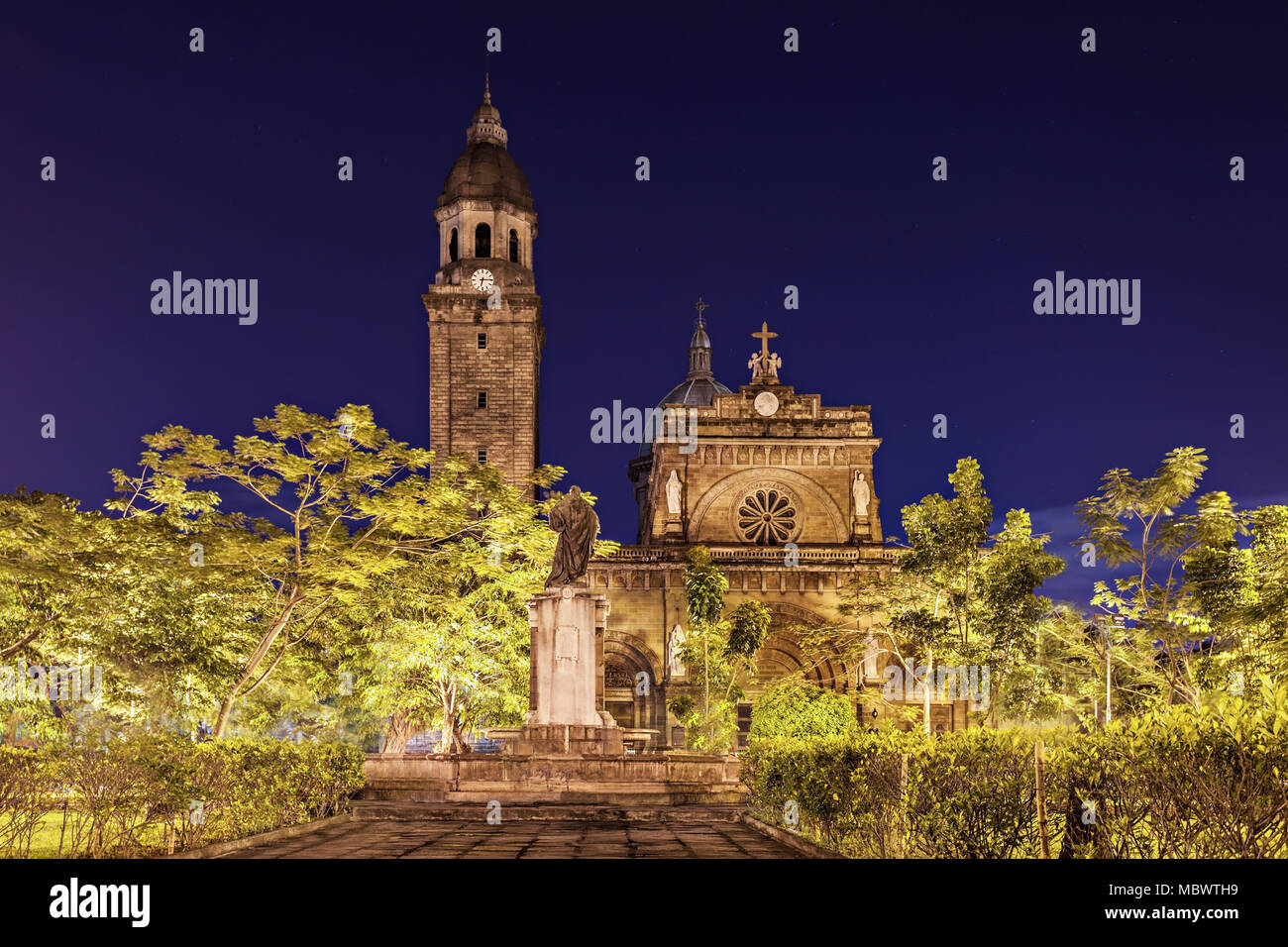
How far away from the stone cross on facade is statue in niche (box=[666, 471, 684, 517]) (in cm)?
622

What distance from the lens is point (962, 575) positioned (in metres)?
28.5

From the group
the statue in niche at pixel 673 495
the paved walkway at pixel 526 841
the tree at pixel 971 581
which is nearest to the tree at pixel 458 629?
the paved walkway at pixel 526 841

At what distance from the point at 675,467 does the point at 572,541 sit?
25.2 metres

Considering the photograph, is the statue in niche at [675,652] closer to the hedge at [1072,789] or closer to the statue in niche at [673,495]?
the statue in niche at [673,495]

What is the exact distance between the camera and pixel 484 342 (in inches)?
1885

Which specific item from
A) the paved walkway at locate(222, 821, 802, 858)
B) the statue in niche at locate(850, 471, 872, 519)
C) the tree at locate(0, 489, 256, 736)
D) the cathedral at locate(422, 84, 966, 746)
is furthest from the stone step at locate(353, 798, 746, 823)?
the statue in niche at locate(850, 471, 872, 519)

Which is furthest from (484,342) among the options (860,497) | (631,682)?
(860,497)

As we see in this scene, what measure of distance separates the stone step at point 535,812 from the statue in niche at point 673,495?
27.5m

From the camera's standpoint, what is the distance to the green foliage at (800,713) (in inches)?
1219

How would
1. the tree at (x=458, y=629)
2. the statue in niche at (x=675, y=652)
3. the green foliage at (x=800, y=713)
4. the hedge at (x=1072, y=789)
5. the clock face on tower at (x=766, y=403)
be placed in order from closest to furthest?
the hedge at (x=1072, y=789), the tree at (x=458, y=629), the green foliage at (x=800, y=713), the statue in niche at (x=675, y=652), the clock face on tower at (x=766, y=403)

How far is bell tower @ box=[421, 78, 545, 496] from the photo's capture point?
47094 mm

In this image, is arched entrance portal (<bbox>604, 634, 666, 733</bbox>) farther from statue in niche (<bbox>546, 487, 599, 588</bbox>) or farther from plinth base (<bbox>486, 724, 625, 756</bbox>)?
plinth base (<bbox>486, 724, 625, 756</bbox>)
